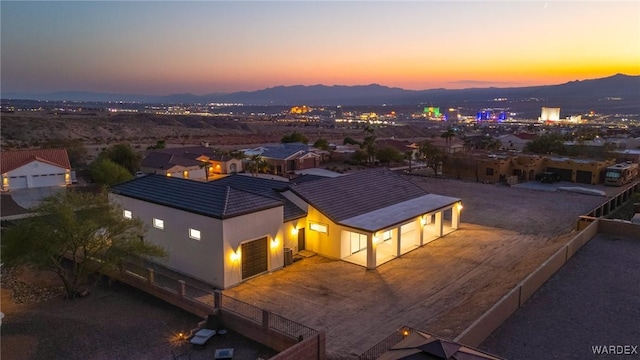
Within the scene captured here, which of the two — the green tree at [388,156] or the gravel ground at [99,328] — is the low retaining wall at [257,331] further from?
the green tree at [388,156]

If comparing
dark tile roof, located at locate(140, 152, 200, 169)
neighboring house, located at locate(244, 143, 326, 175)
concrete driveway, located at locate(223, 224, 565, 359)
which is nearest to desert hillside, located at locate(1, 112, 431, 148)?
neighboring house, located at locate(244, 143, 326, 175)

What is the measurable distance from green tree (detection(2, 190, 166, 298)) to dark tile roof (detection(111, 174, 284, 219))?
2.22 meters

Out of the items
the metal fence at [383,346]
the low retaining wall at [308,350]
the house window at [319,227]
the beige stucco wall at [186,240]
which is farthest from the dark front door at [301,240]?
the metal fence at [383,346]

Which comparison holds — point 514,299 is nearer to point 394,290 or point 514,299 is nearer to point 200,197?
point 394,290

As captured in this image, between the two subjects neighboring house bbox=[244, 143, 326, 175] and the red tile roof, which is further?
neighboring house bbox=[244, 143, 326, 175]

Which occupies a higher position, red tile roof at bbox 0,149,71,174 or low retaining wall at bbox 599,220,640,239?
red tile roof at bbox 0,149,71,174

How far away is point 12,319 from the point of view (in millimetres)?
15930

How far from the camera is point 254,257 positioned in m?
19.6

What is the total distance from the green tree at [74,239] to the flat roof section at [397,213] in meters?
8.88

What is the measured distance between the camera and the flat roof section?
21.2 meters

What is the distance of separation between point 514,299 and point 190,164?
127 feet

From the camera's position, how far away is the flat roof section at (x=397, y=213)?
69.6 feet

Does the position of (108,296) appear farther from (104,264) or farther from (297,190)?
(297,190)

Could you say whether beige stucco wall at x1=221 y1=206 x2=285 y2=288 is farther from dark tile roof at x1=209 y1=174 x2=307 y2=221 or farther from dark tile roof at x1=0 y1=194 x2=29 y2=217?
dark tile roof at x1=0 y1=194 x2=29 y2=217
